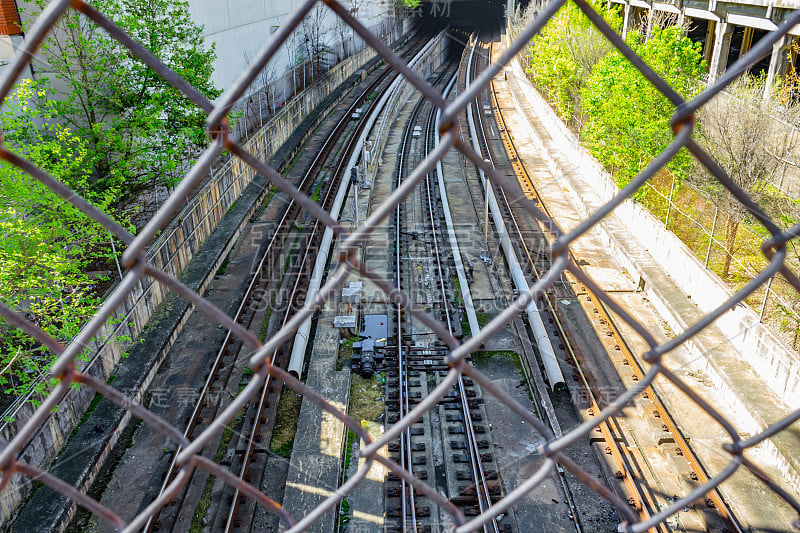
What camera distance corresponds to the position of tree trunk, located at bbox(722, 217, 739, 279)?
11484mm

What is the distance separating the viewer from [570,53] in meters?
20.8

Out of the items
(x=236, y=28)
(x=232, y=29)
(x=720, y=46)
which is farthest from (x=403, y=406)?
(x=236, y=28)

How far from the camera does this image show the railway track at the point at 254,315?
25.0ft

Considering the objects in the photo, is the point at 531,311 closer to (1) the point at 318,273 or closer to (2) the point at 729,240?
(2) the point at 729,240

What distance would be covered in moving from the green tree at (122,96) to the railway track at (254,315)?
299 centimetres

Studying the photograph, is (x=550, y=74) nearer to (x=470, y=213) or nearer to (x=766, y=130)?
(x=470, y=213)

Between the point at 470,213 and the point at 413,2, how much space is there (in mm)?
37847

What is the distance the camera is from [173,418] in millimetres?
9086

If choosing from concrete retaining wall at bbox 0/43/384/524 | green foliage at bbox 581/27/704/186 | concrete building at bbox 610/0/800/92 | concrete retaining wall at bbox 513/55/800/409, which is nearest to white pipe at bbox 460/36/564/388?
concrete retaining wall at bbox 513/55/800/409

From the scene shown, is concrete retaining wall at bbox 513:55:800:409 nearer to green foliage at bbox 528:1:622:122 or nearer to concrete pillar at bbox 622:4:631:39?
green foliage at bbox 528:1:622:122

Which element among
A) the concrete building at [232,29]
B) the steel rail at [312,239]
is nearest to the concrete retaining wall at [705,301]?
the steel rail at [312,239]

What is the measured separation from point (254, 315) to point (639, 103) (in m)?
9.45

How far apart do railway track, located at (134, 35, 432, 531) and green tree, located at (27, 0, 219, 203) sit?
9.83 ft

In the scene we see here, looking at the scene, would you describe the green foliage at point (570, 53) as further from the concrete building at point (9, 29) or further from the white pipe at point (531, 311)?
the concrete building at point (9, 29)
